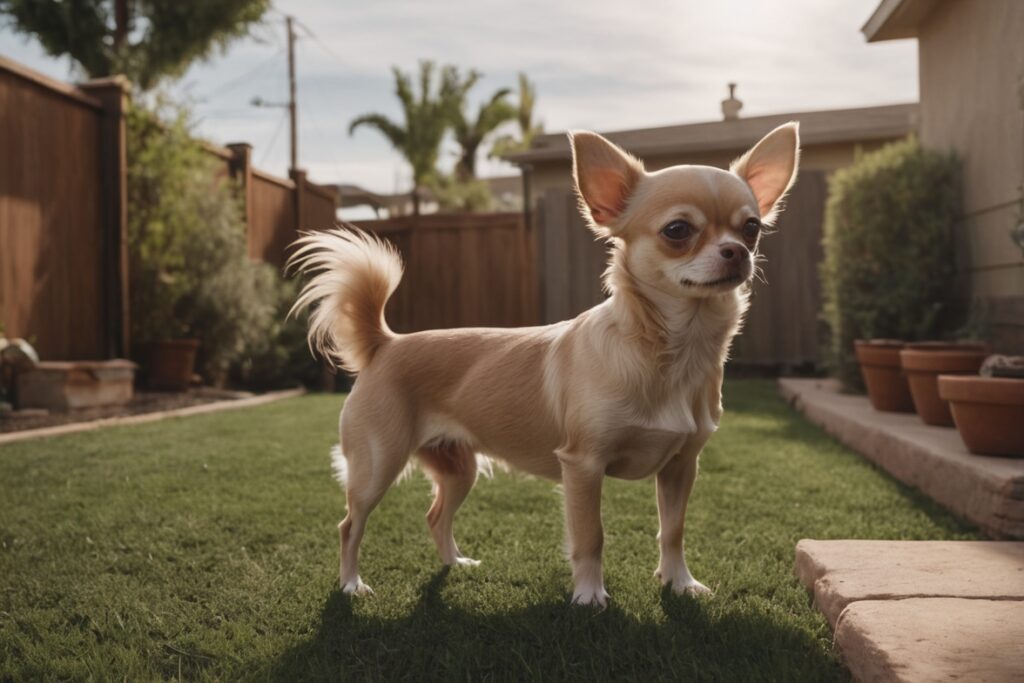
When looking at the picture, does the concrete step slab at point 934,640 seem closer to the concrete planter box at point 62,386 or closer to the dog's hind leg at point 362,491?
the dog's hind leg at point 362,491

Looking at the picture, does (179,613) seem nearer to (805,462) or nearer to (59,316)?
(805,462)

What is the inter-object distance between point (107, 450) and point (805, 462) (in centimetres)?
441

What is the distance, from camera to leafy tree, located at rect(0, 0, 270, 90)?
15641mm

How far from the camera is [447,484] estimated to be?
3201mm

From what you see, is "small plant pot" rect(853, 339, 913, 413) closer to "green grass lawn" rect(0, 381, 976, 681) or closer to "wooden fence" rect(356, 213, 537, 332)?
"green grass lawn" rect(0, 381, 976, 681)

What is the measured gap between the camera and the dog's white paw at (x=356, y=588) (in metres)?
2.81

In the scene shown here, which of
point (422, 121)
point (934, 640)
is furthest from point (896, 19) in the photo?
point (422, 121)

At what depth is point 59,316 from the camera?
7.90 metres

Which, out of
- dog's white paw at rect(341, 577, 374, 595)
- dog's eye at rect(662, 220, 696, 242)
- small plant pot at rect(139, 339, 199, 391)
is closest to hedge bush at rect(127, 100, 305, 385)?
small plant pot at rect(139, 339, 199, 391)

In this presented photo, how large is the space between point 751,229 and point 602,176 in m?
0.50

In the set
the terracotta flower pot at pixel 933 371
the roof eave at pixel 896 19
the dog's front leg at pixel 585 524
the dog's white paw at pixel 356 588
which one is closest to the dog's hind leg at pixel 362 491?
the dog's white paw at pixel 356 588

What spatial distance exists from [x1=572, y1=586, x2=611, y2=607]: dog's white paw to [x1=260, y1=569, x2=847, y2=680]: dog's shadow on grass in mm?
30

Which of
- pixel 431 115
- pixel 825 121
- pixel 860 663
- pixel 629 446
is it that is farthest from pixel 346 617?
pixel 431 115

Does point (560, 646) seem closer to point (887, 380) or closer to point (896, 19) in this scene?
point (887, 380)
